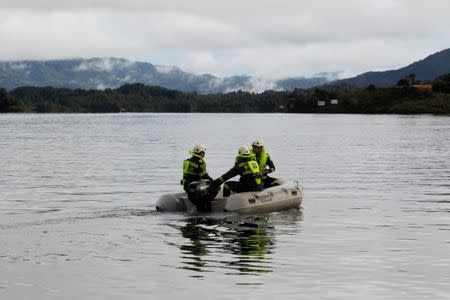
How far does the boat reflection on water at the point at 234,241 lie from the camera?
1998cm

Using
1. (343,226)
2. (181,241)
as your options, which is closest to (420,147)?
(343,226)

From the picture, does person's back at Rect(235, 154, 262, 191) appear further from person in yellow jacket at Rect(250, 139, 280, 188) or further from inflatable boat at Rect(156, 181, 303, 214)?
person in yellow jacket at Rect(250, 139, 280, 188)

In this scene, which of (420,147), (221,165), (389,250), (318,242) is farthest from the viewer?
(420,147)

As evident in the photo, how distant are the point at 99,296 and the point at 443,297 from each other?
308 inches

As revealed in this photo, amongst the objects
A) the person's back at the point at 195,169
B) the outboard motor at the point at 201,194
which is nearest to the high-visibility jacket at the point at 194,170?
the person's back at the point at 195,169

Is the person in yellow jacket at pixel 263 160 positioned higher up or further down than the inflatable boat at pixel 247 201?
higher up

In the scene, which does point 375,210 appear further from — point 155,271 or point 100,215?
point 155,271

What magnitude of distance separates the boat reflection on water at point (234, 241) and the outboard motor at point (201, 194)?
604 mm

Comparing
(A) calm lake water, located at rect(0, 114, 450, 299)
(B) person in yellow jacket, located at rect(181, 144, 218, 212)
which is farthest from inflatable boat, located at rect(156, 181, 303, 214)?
(B) person in yellow jacket, located at rect(181, 144, 218, 212)

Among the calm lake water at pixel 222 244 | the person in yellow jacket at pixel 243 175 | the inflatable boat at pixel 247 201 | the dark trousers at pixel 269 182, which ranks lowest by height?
the calm lake water at pixel 222 244

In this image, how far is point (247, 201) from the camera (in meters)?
29.4

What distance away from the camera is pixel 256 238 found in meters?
24.5

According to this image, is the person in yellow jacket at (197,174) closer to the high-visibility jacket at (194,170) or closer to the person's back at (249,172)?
the high-visibility jacket at (194,170)

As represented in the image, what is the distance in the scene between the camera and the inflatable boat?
95.8 feet
